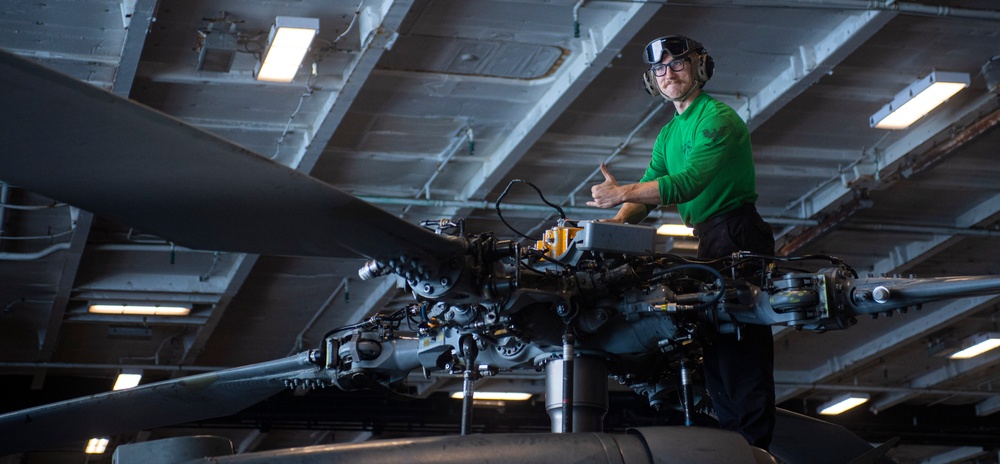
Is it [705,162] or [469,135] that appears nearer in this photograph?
[705,162]

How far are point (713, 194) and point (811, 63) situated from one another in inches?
173

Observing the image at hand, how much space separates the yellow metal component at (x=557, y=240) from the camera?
350cm

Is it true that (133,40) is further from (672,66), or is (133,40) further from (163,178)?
(163,178)

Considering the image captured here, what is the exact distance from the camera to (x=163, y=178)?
2484 millimetres

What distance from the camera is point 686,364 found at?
12.1 ft

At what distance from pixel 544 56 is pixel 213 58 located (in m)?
2.41

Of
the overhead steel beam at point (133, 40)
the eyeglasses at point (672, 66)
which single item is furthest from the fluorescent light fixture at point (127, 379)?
the eyeglasses at point (672, 66)

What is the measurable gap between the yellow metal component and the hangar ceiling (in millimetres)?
2650

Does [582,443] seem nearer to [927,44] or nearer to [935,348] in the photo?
[927,44]

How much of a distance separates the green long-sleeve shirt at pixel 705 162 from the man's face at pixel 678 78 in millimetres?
62

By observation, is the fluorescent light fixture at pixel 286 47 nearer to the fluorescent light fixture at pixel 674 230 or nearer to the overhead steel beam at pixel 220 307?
the overhead steel beam at pixel 220 307

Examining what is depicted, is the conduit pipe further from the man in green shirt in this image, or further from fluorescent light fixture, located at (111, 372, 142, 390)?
the man in green shirt

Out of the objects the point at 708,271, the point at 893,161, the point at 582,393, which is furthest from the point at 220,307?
the point at 708,271

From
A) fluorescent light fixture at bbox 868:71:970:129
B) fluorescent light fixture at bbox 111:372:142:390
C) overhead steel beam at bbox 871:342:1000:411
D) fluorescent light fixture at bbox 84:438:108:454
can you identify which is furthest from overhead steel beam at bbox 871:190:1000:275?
fluorescent light fixture at bbox 84:438:108:454
